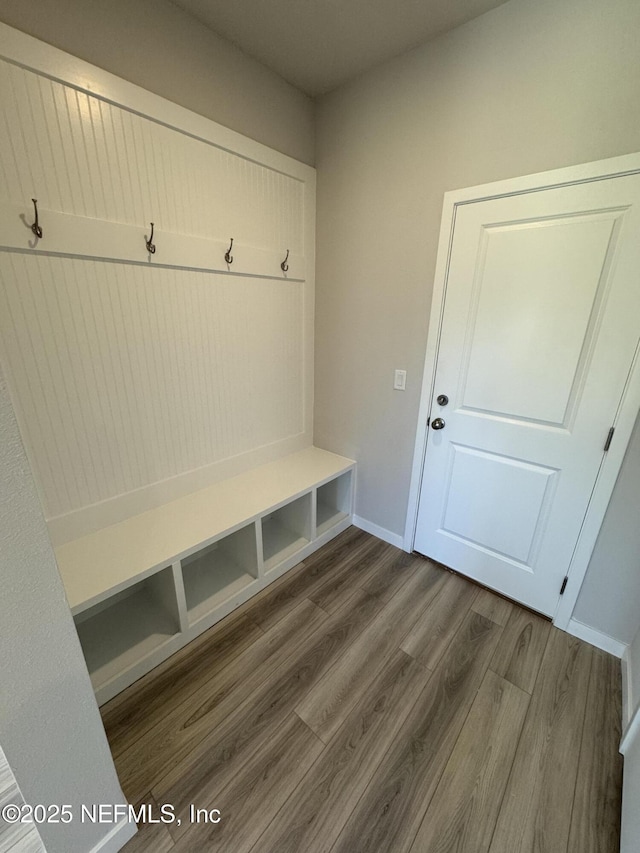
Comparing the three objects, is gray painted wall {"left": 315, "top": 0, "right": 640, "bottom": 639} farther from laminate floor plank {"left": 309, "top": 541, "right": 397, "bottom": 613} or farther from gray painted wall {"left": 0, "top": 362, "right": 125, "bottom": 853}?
gray painted wall {"left": 0, "top": 362, "right": 125, "bottom": 853}

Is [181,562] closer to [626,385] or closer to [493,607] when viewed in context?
[493,607]

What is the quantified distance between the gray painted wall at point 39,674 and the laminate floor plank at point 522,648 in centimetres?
151

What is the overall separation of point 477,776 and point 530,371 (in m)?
1.53

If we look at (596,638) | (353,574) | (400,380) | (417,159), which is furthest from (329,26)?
(596,638)

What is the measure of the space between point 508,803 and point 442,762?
20 cm

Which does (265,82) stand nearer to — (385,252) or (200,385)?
(385,252)

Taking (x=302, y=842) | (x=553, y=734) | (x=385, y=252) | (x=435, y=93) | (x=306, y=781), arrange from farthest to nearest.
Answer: (x=385, y=252)
(x=435, y=93)
(x=553, y=734)
(x=306, y=781)
(x=302, y=842)

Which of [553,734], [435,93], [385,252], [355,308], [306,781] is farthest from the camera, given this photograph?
[355,308]

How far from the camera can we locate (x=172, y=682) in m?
1.44

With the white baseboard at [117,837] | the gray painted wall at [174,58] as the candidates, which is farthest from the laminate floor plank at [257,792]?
the gray painted wall at [174,58]

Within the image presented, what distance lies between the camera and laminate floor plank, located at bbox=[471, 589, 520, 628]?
176cm

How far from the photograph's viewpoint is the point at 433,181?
165cm

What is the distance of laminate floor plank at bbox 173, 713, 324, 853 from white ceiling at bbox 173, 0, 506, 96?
2.79 m

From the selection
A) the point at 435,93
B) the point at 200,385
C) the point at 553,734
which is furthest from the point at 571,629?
the point at 435,93
